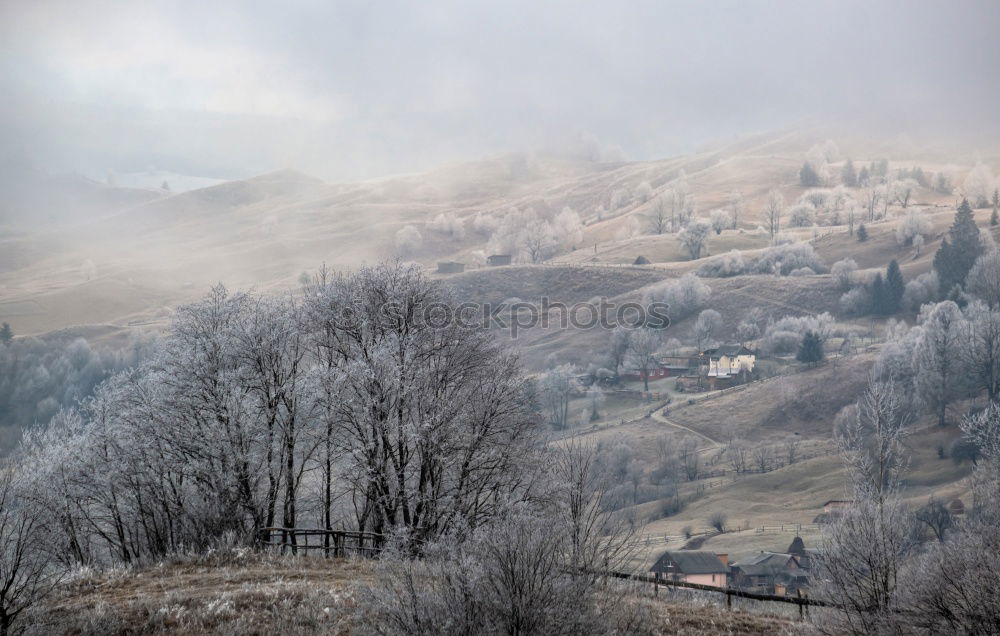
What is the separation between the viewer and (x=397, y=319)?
96.9ft

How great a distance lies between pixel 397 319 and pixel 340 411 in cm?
451

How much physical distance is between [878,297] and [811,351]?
3903 cm

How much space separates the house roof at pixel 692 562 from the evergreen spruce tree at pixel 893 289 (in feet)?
364

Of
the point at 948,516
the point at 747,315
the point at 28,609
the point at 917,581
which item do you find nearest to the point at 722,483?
the point at 948,516

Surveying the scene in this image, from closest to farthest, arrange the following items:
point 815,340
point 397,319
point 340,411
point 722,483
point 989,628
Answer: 1. point 989,628
2. point 340,411
3. point 397,319
4. point 722,483
5. point 815,340

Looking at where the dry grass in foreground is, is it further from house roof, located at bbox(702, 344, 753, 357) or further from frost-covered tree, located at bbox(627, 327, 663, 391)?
house roof, located at bbox(702, 344, 753, 357)

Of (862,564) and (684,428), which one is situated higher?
(862,564)

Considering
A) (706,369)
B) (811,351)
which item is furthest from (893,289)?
(706,369)

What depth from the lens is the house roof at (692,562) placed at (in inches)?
2781

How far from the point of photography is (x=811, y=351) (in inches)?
5463

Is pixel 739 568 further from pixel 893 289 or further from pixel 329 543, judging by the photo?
→ pixel 893 289

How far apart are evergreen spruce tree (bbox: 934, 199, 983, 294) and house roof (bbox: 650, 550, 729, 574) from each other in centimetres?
11668

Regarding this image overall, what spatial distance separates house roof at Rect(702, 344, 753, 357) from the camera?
149m

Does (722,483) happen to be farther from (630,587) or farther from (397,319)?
(630,587)
